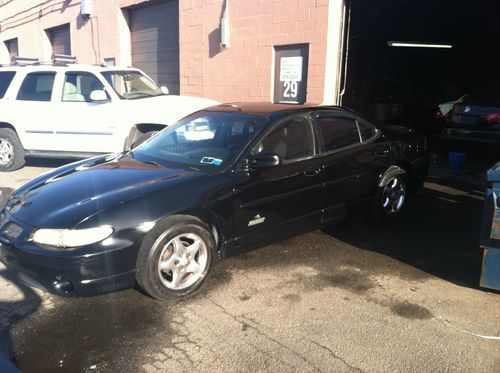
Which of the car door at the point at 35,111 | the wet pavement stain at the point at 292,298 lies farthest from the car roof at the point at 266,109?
the car door at the point at 35,111

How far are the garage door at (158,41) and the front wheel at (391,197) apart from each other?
7.88m

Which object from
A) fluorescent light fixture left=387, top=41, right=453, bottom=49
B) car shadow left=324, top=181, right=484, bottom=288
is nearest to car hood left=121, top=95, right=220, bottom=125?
car shadow left=324, top=181, right=484, bottom=288

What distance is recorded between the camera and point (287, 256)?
14.8 ft

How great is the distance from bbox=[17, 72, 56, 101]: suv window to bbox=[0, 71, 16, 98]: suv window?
36 cm

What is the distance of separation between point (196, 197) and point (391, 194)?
109 inches

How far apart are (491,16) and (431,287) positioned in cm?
1438

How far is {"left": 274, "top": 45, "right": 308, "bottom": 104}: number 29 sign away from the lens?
8.62 meters

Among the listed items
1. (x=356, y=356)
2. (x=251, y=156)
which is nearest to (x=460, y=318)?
(x=356, y=356)

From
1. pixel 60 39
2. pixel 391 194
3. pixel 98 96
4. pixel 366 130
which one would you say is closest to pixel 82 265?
pixel 366 130

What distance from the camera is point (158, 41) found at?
1246 cm

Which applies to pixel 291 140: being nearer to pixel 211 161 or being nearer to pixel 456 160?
pixel 211 161

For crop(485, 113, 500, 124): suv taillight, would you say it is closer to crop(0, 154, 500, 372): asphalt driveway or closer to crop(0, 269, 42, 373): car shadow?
crop(0, 154, 500, 372): asphalt driveway

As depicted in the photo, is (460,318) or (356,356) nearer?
(356,356)

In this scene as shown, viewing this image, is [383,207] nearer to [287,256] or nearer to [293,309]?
[287,256]
